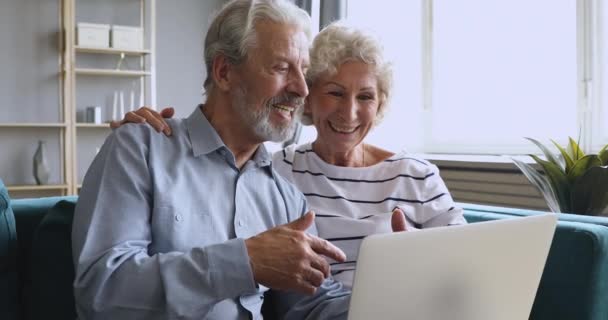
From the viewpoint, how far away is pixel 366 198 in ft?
5.28

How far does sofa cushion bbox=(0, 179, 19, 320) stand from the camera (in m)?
1.38

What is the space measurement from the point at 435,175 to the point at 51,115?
3624 millimetres

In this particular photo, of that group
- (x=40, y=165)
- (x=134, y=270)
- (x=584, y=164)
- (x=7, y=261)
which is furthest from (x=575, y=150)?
(x=40, y=165)

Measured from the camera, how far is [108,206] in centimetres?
114

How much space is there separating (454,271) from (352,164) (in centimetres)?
88

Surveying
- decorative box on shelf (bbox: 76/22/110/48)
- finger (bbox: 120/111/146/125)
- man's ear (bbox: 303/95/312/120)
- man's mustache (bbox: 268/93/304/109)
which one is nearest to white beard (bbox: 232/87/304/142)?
man's mustache (bbox: 268/93/304/109)

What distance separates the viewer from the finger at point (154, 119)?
1345mm

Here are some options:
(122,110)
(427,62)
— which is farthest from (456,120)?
(122,110)

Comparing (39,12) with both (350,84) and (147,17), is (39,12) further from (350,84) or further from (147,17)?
(350,84)

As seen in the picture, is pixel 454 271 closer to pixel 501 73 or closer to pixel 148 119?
pixel 148 119

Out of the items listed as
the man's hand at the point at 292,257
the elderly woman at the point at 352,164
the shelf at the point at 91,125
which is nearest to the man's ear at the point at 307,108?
the elderly woman at the point at 352,164

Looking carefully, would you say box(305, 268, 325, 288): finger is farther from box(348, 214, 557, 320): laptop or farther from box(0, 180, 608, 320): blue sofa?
box(0, 180, 608, 320): blue sofa

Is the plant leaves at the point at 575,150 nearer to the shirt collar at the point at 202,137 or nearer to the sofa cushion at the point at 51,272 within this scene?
the shirt collar at the point at 202,137

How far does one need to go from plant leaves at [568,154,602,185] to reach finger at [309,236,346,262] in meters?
1.36
